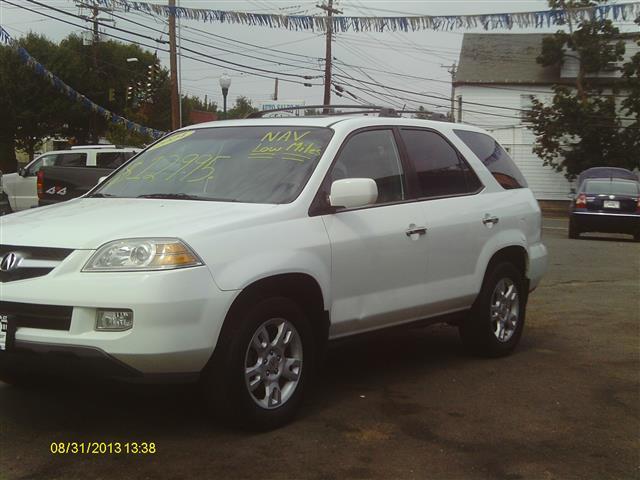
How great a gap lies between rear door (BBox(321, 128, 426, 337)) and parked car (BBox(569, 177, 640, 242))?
14.2 metres

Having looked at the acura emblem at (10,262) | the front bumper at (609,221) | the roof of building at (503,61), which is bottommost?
the front bumper at (609,221)

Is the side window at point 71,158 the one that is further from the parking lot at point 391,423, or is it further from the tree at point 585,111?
the tree at point 585,111

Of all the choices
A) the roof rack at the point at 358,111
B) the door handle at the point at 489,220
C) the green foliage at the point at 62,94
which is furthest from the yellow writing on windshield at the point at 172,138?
the green foliage at the point at 62,94

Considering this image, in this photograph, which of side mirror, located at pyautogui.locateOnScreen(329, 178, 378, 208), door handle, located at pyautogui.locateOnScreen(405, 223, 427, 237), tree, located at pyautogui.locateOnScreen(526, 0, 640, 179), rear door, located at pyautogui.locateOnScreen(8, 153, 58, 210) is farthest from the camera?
tree, located at pyautogui.locateOnScreen(526, 0, 640, 179)

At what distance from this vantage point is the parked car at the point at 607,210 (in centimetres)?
1834

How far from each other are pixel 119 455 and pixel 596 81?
1546 inches

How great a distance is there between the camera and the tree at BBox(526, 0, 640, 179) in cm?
3588

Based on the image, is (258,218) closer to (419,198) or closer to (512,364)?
(419,198)

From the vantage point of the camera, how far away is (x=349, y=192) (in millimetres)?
4578

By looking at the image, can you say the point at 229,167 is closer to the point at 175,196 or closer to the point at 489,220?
the point at 175,196

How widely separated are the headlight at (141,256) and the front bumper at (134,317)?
4cm

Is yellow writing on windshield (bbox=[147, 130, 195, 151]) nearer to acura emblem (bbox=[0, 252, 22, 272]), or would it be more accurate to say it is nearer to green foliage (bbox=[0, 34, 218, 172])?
acura emblem (bbox=[0, 252, 22, 272])

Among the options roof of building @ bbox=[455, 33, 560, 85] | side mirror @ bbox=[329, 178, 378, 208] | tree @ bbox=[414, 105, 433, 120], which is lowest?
side mirror @ bbox=[329, 178, 378, 208]

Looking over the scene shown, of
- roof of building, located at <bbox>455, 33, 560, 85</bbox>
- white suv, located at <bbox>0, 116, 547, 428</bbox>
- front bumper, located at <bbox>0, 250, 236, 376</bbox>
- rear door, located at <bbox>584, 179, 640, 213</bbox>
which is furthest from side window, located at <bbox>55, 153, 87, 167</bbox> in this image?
roof of building, located at <bbox>455, 33, 560, 85</bbox>
